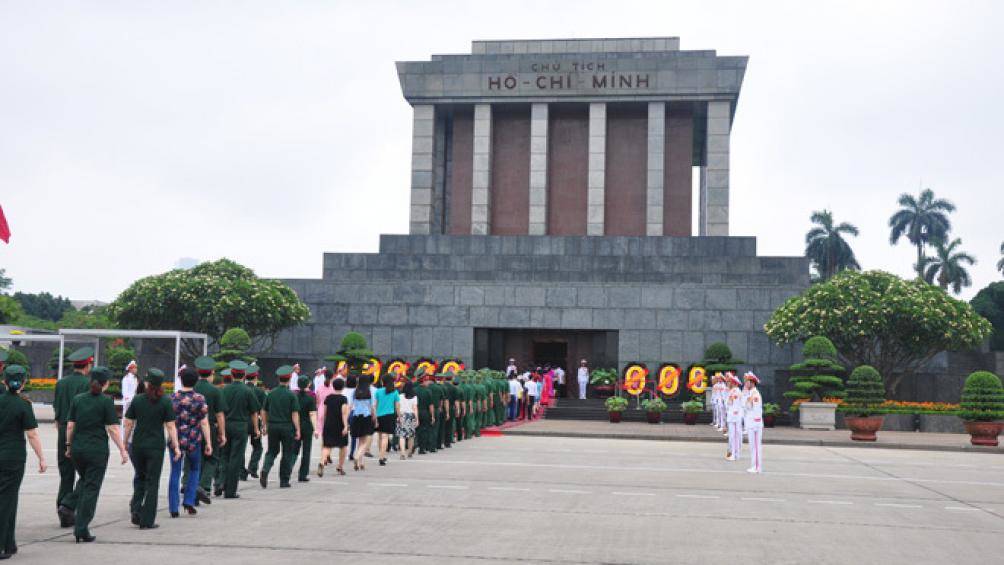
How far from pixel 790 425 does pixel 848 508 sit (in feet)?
70.0

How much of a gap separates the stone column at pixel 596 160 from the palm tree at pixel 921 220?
55.9 meters

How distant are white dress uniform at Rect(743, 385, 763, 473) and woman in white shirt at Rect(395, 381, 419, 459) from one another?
6829 millimetres

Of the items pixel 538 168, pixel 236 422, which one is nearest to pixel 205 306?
pixel 538 168

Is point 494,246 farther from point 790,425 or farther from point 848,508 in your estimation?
point 848,508

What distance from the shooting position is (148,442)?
11.4m

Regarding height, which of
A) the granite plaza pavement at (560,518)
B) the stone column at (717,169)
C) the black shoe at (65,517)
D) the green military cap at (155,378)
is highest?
the stone column at (717,169)

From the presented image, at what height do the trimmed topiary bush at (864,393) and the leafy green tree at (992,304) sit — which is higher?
the leafy green tree at (992,304)

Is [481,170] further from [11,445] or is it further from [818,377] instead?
[11,445]

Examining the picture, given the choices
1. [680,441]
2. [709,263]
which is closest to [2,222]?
[680,441]

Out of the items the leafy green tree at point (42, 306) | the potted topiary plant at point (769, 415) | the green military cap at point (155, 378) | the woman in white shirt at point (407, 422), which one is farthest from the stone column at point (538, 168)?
the leafy green tree at point (42, 306)

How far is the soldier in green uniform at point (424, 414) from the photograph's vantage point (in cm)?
2102

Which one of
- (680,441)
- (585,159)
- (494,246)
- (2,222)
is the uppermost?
(585,159)

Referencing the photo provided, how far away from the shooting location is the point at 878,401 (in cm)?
2931

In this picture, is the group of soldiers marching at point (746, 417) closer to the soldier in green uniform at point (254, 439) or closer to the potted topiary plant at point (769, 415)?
the soldier in green uniform at point (254, 439)
